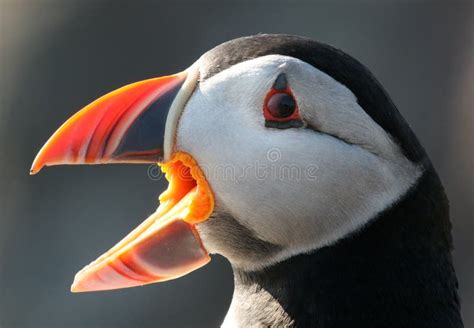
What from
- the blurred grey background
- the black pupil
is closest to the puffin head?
the black pupil

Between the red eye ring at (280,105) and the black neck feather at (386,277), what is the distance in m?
0.37

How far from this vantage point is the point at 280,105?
2438 millimetres

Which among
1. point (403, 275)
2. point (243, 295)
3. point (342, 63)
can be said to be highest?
point (342, 63)

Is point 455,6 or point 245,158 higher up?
point 245,158

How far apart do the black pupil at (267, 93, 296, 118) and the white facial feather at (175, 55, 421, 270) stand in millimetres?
23

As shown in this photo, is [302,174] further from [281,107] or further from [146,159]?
[146,159]

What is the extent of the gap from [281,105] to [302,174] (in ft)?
0.64

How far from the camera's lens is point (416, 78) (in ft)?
25.3

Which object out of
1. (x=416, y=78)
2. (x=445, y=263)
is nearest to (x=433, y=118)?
(x=416, y=78)

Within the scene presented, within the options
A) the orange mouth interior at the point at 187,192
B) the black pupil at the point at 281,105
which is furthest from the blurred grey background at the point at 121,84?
the black pupil at the point at 281,105

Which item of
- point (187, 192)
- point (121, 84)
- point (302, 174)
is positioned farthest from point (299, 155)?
point (121, 84)

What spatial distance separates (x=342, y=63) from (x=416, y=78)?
5389 millimetres

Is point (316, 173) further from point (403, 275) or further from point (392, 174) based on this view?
point (403, 275)

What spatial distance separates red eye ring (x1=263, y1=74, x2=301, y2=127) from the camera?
2.44 metres
